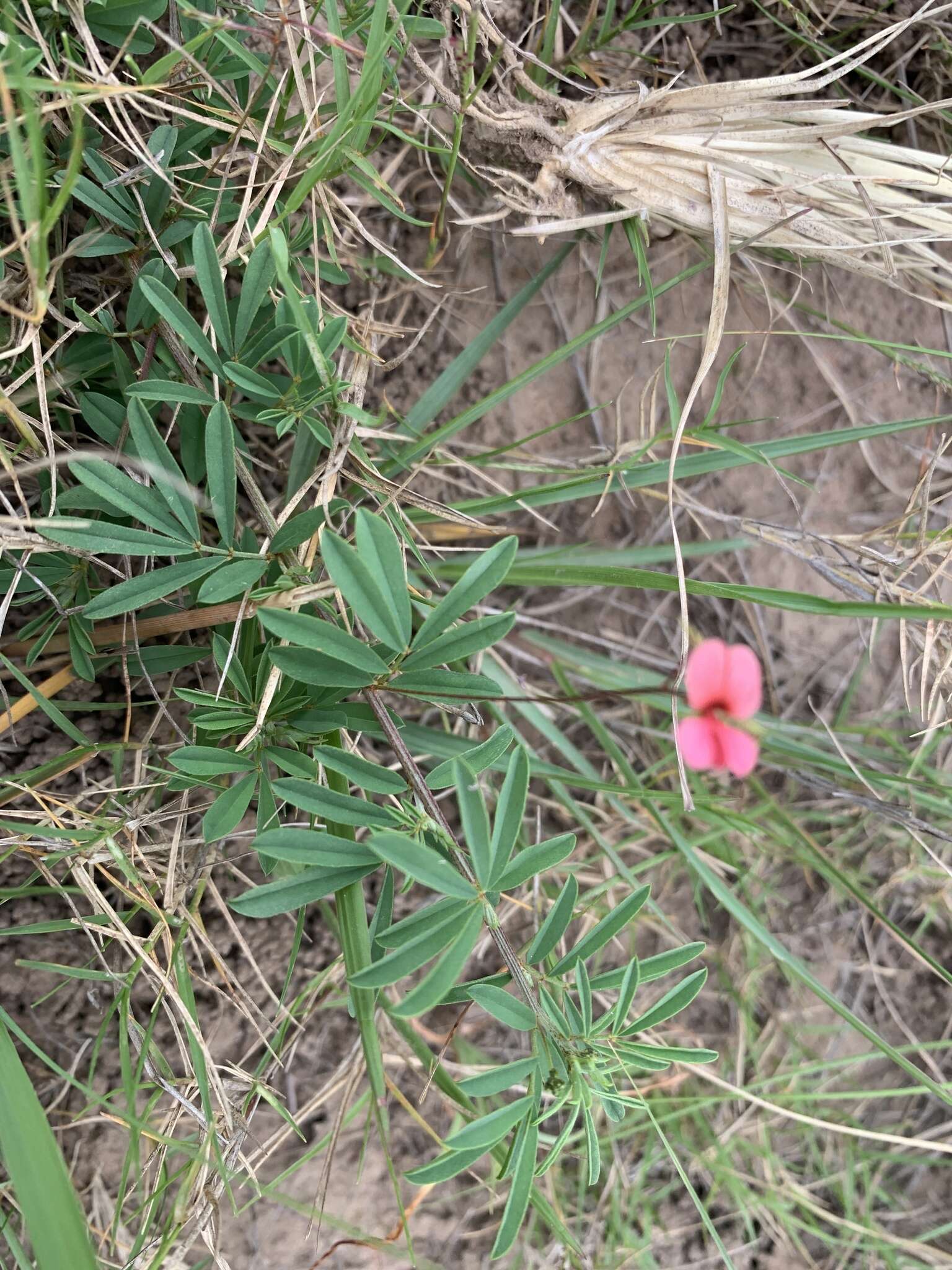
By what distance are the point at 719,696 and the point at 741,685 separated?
0.08ft

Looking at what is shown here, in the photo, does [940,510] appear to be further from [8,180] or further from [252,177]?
[8,180]

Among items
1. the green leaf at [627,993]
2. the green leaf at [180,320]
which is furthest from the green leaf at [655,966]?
the green leaf at [180,320]

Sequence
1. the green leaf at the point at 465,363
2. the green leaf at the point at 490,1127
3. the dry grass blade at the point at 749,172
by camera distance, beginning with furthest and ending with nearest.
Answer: the green leaf at the point at 465,363 < the dry grass blade at the point at 749,172 < the green leaf at the point at 490,1127

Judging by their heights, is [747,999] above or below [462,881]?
below

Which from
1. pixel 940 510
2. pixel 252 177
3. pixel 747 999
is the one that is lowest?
pixel 747 999

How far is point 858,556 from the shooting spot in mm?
1332

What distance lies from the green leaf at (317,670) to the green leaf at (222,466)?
15 cm

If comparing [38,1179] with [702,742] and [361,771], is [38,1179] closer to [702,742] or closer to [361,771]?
[361,771]

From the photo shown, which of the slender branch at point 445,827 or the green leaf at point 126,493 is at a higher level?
the green leaf at point 126,493

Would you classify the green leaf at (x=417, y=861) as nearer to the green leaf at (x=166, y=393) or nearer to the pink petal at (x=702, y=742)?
the pink petal at (x=702, y=742)

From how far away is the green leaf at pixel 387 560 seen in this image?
0.79 meters

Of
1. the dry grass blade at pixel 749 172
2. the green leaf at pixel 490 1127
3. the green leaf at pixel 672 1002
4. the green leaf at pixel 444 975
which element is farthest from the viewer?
the dry grass blade at pixel 749 172

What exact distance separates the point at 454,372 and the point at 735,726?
2.67 ft

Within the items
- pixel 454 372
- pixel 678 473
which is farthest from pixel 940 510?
pixel 454 372
